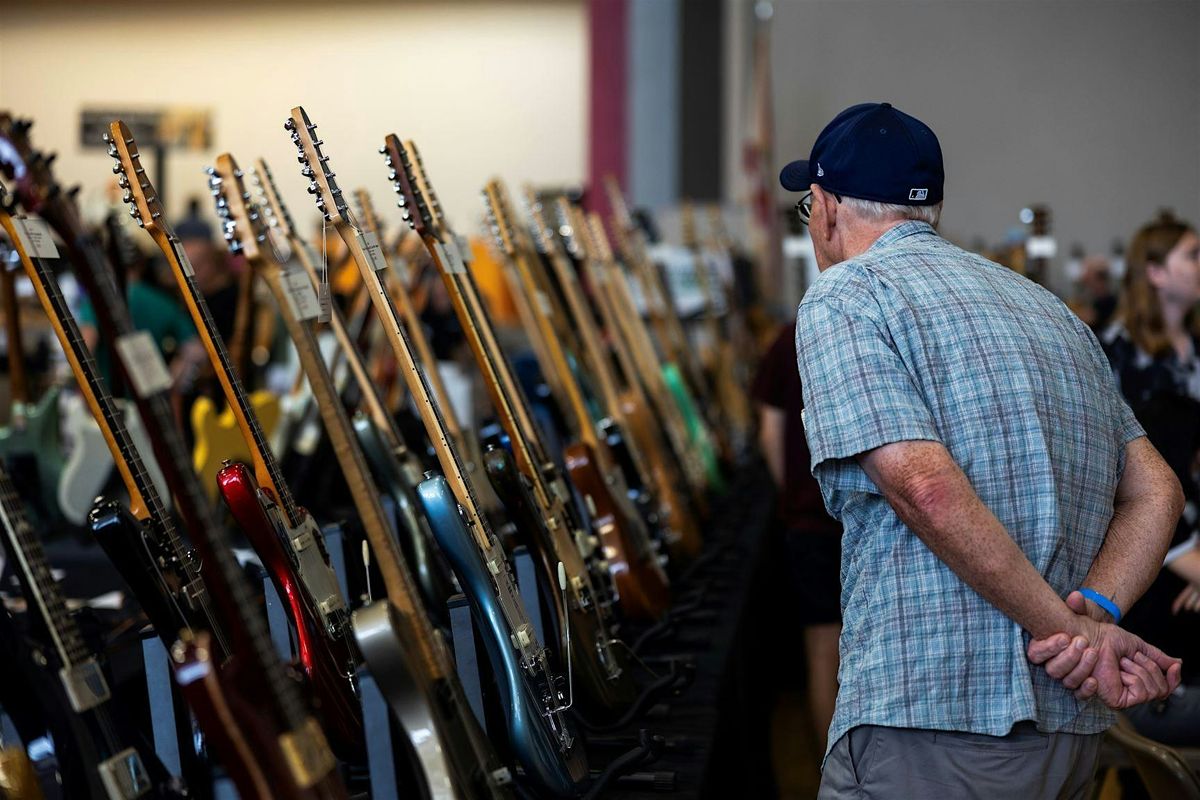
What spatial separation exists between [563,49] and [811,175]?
33.1 ft

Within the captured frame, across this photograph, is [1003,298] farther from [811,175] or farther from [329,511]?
[329,511]

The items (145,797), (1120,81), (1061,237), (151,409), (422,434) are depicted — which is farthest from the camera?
(1061,237)

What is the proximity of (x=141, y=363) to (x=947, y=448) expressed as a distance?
91 cm

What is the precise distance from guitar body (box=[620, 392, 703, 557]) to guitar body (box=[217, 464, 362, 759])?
1588 mm

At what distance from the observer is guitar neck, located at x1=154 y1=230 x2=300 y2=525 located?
1852mm

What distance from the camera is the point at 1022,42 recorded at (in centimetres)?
702

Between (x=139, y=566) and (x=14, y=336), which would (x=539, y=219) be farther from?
(x=139, y=566)

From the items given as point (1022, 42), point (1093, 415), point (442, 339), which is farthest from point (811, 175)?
point (1022, 42)

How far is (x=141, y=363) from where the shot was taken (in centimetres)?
124

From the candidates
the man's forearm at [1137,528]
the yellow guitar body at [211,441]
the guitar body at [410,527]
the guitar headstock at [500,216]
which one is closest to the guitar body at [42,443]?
the yellow guitar body at [211,441]

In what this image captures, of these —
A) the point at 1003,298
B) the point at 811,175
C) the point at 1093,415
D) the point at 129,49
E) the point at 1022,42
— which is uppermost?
the point at 129,49

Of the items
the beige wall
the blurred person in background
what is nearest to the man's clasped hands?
the blurred person in background

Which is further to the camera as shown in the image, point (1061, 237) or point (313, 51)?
point (313, 51)

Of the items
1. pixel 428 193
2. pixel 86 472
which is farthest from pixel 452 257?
pixel 86 472
